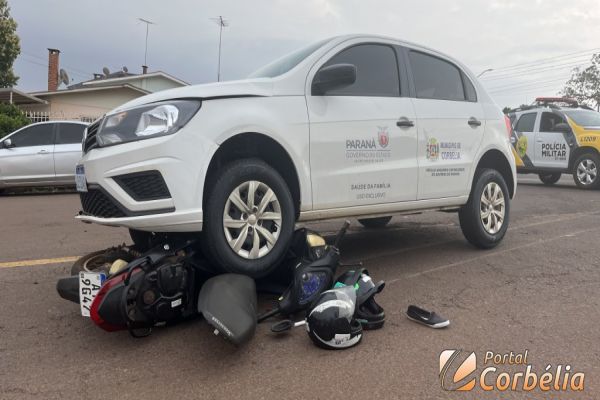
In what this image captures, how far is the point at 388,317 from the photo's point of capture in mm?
3119

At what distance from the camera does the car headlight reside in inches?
115

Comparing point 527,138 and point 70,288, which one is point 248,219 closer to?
point 70,288

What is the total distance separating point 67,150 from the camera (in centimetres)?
1043

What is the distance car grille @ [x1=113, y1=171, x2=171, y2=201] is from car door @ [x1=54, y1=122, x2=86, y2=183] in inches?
327

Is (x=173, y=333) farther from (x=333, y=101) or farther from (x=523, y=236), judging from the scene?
(x=523, y=236)

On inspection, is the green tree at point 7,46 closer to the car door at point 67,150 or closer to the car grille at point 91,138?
the car door at point 67,150

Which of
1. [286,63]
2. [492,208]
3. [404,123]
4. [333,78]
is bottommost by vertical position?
[492,208]

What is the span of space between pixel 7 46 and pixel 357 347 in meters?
27.7

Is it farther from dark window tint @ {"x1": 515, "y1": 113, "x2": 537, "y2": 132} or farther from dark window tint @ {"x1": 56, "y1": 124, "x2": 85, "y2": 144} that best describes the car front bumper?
dark window tint @ {"x1": 515, "y1": 113, "x2": 537, "y2": 132}

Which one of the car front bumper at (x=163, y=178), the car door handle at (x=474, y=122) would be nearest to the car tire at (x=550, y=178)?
the car door handle at (x=474, y=122)

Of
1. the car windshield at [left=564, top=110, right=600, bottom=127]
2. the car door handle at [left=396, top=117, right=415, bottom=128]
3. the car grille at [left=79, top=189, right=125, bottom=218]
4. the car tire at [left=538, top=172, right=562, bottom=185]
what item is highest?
the car windshield at [left=564, top=110, right=600, bottom=127]

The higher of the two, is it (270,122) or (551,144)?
(551,144)

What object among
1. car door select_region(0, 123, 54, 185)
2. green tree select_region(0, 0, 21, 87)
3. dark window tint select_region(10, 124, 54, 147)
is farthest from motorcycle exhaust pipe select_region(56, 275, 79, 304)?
green tree select_region(0, 0, 21, 87)

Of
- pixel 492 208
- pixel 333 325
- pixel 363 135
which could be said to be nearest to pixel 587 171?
pixel 492 208
